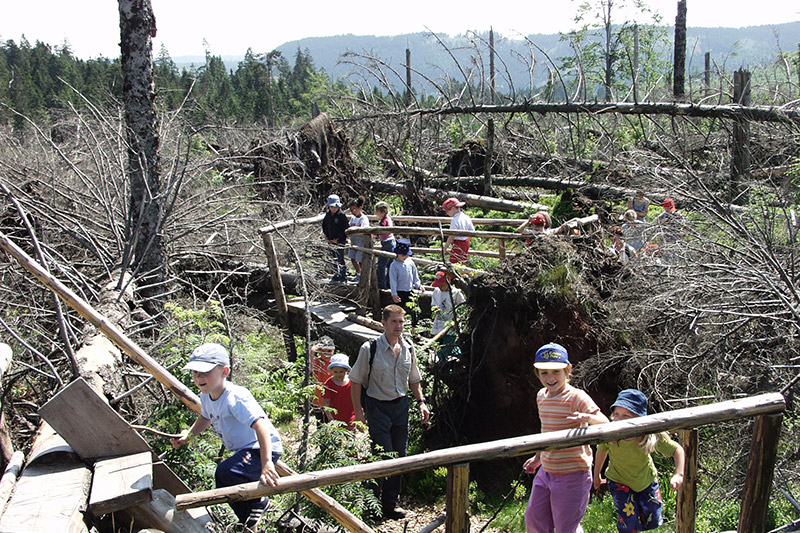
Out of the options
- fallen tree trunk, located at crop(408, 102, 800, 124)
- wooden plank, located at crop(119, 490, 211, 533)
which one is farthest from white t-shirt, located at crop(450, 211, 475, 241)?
wooden plank, located at crop(119, 490, 211, 533)

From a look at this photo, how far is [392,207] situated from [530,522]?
44.1 feet

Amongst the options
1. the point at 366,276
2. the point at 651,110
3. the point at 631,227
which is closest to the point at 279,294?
the point at 366,276

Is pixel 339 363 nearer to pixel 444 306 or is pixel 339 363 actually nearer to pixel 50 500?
pixel 444 306

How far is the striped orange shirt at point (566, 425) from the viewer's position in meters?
3.55

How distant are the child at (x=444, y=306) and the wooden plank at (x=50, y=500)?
4365 millimetres

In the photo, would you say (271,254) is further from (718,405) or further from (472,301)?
(718,405)

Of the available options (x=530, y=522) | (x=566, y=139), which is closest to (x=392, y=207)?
(x=566, y=139)

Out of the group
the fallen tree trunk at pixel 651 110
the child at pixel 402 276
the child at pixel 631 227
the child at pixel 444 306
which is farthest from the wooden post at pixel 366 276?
the fallen tree trunk at pixel 651 110

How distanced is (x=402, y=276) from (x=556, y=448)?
5.76 metres

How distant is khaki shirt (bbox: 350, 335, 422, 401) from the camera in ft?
17.0

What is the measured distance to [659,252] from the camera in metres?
6.56

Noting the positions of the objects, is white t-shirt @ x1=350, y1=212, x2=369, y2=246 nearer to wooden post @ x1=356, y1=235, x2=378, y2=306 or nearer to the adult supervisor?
wooden post @ x1=356, y1=235, x2=378, y2=306

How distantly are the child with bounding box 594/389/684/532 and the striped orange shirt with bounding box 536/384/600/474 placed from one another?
0.86 feet

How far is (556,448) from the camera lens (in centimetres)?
288
